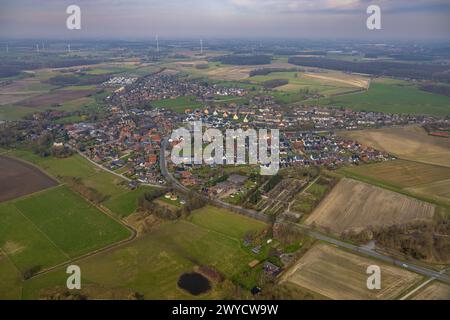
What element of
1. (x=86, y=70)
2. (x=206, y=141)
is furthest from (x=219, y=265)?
(x=86, y=70)

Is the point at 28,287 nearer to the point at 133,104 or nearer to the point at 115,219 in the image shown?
the point at 115,219

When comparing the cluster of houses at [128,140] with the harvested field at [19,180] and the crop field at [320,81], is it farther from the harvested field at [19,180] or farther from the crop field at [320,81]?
the crop field at [320,81]

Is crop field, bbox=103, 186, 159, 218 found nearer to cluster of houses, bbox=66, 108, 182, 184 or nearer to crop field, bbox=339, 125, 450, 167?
cluster of houses, bbox=66, 108, 182, 184

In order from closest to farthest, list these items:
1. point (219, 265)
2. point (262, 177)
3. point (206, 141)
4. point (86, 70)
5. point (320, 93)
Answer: point (219, 265) < point (262, 177) < point (206, 141) < point (320, 93) < point (86, 70)

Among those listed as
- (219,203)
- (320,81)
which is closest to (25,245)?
(219,203)

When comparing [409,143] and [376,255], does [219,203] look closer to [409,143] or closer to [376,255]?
[376,255]

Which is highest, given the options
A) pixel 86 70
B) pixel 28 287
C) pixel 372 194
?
pixel 86 70
